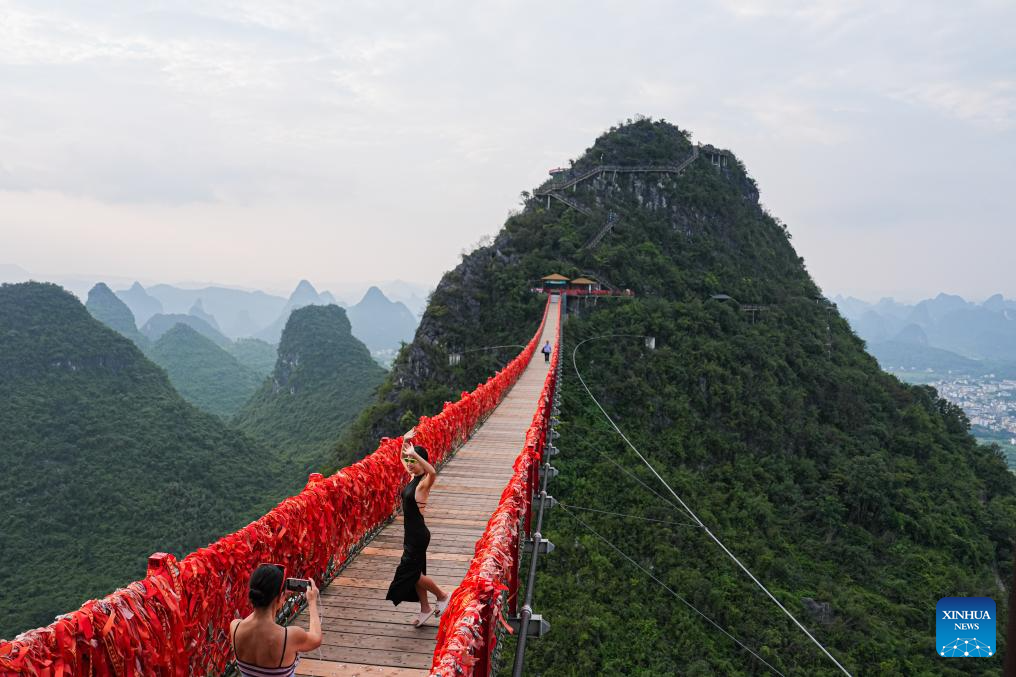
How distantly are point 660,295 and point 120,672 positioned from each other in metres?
38.2

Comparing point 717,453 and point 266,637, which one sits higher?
point 266,637

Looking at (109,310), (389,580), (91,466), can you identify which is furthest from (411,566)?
(109,310)

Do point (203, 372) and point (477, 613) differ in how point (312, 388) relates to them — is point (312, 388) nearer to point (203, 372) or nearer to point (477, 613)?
point (203, 372)

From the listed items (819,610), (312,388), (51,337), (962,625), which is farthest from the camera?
(312,388)

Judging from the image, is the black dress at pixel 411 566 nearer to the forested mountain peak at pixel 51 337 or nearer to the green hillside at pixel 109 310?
the forested mountain peak at pixel 51 337

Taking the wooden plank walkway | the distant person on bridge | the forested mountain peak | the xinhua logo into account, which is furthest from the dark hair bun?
the forested mountain peak

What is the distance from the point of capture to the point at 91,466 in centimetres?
4494

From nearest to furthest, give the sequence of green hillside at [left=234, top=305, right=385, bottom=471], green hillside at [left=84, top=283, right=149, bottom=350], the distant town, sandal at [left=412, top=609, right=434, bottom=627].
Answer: sandal at [left=412, top=609, right=434, bottom=627]
green hillside at [left=234, top=305, right=385, bottom=471]
the distant town
green hillside at [left=84, top=283, right=149, bottom=350]

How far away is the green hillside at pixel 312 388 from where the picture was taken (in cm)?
6925

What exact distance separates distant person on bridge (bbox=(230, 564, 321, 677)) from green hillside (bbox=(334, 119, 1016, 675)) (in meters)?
14.9

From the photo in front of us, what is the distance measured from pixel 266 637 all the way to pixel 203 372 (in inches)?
5127

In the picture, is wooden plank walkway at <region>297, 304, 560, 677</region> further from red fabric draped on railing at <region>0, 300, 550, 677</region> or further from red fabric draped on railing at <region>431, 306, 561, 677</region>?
red fabric draped on railing at <region>431, 306, 561, 677</region>

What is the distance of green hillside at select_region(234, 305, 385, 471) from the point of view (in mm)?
69250

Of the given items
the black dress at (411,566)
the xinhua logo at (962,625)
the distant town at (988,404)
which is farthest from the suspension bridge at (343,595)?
the distant town at (988,404)
